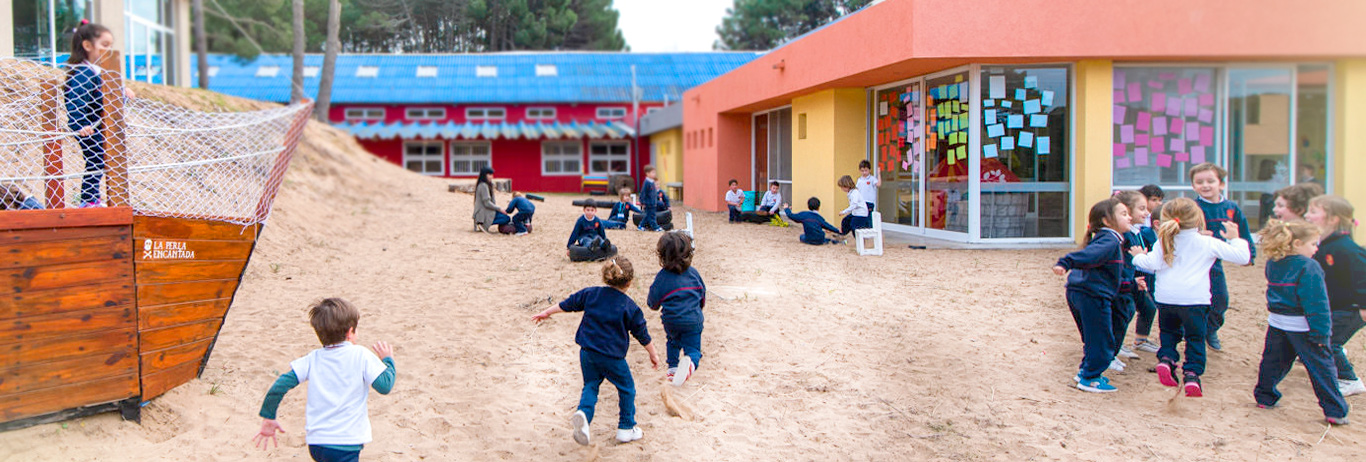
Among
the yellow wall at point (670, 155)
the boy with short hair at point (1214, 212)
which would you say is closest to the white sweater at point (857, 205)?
the boy with short hair at point (1214, 212)

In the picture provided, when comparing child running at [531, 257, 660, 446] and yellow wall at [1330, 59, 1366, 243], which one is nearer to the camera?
child running at [531, 257, 660, 446]

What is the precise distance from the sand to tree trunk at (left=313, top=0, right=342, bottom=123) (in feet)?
28.3

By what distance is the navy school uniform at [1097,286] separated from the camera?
566cm

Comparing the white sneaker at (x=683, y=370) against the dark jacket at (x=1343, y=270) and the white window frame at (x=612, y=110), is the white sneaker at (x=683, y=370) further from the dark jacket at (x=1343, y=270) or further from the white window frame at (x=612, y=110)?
the white window frame at (x=612, y=110)

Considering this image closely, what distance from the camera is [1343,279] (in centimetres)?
558

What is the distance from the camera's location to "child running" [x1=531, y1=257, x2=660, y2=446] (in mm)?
5008

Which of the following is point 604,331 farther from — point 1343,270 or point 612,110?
point 612,110

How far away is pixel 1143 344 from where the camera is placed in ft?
22.7

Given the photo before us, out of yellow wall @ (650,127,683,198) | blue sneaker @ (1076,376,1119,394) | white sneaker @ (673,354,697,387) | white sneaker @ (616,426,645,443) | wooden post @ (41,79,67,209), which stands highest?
yellow wall @ (650,127,683,198)

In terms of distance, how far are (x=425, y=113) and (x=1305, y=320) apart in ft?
94.7

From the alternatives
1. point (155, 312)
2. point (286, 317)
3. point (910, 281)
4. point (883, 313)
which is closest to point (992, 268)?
point (910, 281)

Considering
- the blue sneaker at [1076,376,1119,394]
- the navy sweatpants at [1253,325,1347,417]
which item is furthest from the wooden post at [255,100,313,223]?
the navy sweatpants at [1253,325,1347,417]

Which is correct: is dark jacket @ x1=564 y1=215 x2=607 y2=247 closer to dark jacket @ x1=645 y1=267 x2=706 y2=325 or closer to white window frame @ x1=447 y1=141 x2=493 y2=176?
dark jacket @ x1=645 y1=267 x2=706 y2=325

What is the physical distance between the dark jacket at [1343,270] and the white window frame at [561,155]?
2632cm
